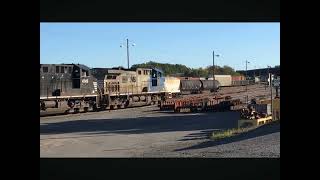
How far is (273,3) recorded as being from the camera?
8.42m

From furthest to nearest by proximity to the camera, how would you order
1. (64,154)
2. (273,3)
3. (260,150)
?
(64,154) < (260,150) < (273,3)

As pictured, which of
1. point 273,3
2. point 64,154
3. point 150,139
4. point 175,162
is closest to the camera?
point 273,3

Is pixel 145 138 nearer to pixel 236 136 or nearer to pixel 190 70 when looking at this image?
pixel 236 136

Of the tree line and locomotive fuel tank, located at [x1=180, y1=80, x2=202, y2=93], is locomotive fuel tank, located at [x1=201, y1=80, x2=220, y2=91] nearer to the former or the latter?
locomotive fuel tank, located at [x1=180, y1=80, x2=202, y2=93]

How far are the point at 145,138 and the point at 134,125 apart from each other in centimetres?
648

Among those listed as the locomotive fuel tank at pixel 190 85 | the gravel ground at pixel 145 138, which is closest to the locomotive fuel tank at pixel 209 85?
the locomotive fuel tank at pixel 190 85

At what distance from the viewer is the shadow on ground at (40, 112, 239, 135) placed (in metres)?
26.5

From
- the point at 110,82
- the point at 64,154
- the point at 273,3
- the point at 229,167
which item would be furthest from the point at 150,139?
the point at 110,82

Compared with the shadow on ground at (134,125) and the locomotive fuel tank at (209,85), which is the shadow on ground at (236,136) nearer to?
the shadow on ground at (134,125)

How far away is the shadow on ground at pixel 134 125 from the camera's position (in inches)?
1044

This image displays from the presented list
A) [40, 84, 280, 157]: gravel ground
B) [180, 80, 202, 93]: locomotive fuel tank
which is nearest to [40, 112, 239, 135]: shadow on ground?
[40, 84, 280, 157]: gravel ground

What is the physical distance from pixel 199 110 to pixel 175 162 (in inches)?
1080

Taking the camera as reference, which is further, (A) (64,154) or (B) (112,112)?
(B) (112,112)
